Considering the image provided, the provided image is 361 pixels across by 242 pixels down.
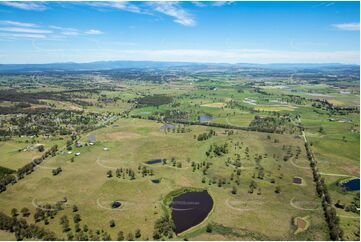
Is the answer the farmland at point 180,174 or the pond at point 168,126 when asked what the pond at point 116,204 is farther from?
the pond at point 168,126

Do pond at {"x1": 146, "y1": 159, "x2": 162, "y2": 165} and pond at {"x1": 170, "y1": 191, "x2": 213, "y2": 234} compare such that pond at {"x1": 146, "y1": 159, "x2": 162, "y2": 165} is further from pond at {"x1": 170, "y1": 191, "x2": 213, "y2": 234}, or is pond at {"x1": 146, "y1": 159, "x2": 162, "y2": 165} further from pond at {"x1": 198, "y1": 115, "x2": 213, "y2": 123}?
pond at {"x1": 198, "y1": 115, "x2": 213, "y2": 123}

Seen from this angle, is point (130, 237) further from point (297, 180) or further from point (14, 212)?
point (297, 180)

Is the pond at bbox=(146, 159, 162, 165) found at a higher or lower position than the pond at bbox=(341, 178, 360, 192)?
higher

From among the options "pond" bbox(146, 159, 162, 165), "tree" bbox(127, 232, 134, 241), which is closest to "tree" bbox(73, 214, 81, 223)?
"tree" bbox(127, 232, 134, 241)

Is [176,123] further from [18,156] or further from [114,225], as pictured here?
[114,225]

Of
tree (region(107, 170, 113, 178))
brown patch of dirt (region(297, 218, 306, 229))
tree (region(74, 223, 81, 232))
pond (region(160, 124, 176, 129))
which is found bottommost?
pond (region(160, 124, 176, 129))

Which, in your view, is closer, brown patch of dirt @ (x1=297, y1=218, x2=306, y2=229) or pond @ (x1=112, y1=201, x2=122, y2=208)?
brown patch of dirt @ (x1=297, y1=218, x2=306, y2=229)

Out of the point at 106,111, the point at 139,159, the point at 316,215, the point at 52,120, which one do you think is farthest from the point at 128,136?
the point at 316,215

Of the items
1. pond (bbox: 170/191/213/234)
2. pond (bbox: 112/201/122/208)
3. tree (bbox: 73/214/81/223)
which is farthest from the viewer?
pond (bbox: 112/201/122/208)

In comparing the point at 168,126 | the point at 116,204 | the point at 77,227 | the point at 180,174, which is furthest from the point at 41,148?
the point at 168,126

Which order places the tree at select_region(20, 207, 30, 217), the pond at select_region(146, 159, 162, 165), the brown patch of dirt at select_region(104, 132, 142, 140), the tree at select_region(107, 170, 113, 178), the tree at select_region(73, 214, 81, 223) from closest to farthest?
the tree at select_region(73, 214, 81, 223) → the tree at select_region(20, 207, 30, 217) → the tree at select_region(107, 170, 113, 178) → the pond at select_region(146, 159, 162, 165) → the brown patch of dirt at select_region(104, 132, 142, 140)
